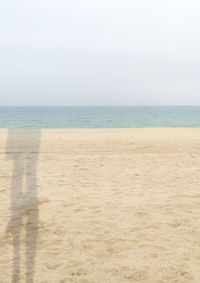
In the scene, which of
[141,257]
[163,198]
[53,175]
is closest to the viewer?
[141,257]

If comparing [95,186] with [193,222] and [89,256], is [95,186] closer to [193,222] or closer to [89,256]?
[193,222]

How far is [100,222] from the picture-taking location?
4.93 m

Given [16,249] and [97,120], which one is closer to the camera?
[16,249]

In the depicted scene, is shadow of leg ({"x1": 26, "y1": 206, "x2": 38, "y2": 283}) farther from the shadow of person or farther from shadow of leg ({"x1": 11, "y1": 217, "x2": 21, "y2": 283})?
shadow of leg ({"x1": 11, "y1": 217, "x2": 21, "y2": 283})

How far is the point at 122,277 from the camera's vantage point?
3.39m

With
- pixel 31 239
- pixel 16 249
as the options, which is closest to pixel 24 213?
pixel 31 239

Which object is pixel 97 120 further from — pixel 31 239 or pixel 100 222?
pixel 31 239

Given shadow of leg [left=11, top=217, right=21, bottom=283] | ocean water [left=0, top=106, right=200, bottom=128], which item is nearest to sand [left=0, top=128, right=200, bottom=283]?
shadow of leg [left=11, top=217, right=21, bottom=283]

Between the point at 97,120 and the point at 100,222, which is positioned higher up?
the point at 97,120

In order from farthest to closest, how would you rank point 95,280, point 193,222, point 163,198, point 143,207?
point 163,198, point 143,207, point 193,222, point 95,280

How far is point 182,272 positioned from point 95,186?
148 inches

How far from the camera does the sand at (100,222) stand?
3549 mm

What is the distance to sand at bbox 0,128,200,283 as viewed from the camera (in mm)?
3549

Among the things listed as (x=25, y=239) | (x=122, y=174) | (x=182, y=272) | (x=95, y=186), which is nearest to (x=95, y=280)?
(x=182, y=272)
